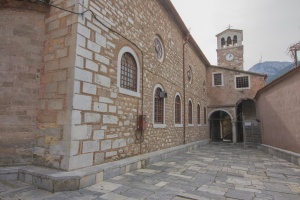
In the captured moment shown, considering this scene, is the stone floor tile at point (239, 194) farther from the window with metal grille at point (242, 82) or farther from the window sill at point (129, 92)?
the window with metal grille at point (242, 82)

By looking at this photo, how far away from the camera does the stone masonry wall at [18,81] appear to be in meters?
4.03

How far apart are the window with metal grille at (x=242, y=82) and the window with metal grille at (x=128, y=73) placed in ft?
40.3

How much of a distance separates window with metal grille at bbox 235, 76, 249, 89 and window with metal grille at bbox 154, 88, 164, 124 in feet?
34.1

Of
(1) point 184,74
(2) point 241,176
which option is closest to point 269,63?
(1) point 184,74

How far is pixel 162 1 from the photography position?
8.30 meters

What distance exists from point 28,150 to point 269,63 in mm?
100677

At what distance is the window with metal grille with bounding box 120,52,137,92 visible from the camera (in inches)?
222

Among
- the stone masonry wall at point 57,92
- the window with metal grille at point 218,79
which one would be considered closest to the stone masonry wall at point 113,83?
the stone masonry wall at point 57,92

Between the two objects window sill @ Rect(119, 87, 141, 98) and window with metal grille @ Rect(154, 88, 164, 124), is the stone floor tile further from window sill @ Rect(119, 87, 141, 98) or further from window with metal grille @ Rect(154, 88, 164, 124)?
window with metal grille @ Rect(154, 88, 164, 124)

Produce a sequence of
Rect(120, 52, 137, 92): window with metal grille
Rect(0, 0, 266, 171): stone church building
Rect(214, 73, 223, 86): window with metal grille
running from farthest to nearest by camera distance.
→ 1. Rect(214, 73, 223, 86): window with metal grille
2. Rect(120, 52, 137, 92): window with metal grille
3. Rect(0, 0, 266, 171): stone church building

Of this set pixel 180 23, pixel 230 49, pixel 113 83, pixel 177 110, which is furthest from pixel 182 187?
pixel 230 49

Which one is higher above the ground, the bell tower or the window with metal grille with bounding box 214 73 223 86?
the bell tower

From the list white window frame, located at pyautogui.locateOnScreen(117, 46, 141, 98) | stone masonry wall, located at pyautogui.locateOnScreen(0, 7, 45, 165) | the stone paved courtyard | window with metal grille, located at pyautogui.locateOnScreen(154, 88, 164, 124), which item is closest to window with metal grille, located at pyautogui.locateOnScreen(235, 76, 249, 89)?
window with metal grille, located at pyautogui.locateOnScreen(154, 88, 164, 124)

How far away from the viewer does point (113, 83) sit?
196 inches
